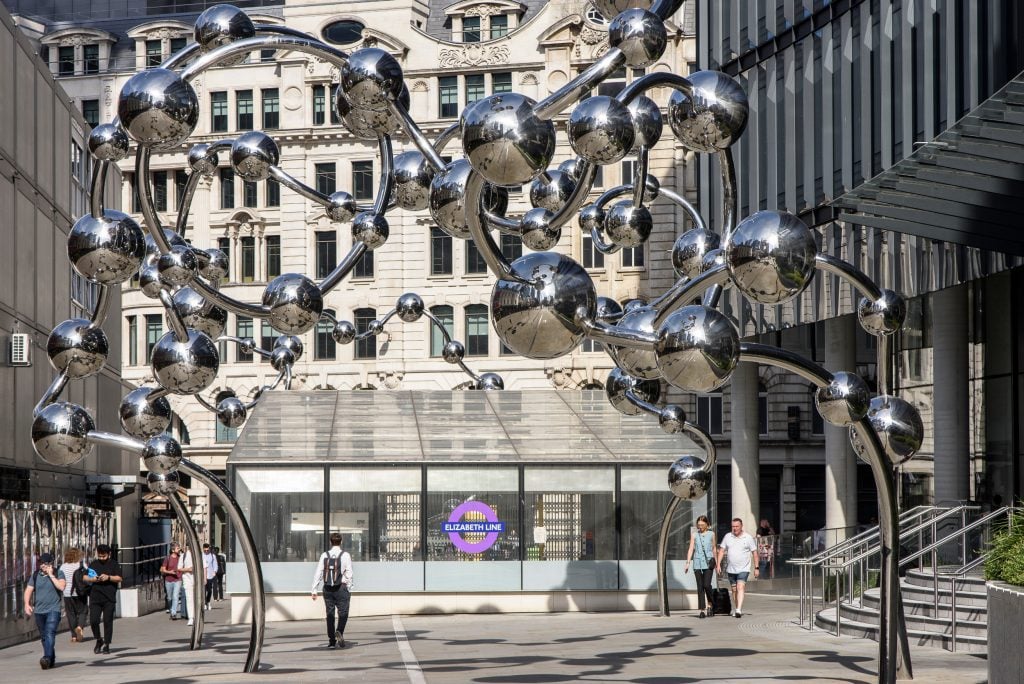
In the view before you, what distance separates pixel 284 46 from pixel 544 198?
326cm

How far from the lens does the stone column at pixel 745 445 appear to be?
45.4 m

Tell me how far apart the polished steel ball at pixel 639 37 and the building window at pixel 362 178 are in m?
58.0

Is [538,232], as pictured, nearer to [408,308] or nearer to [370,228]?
[370,228]

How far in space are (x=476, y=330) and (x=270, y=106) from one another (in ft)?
44.6


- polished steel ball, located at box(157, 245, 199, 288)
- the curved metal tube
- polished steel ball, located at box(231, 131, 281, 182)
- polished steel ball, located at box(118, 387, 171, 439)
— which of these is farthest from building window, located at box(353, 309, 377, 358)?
polished steel ball, located at box(157, 245, 199, 288)

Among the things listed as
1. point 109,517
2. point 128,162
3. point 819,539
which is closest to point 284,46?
point 819,539

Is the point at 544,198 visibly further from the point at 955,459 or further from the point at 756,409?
the point at 756,409

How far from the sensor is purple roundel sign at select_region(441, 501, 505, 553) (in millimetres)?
30516

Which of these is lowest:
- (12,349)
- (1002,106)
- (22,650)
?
(22,650)

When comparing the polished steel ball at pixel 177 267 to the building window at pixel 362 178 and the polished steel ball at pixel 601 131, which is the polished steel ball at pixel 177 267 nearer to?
the polished steel ball at pixel 601 131

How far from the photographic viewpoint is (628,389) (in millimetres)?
18938

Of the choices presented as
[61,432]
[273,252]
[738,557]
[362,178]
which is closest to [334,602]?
[61,432]

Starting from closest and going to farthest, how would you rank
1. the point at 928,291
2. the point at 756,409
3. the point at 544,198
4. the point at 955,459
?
the point at 544,198 → the point at 928,291 → the point at 955,459 → the point at 756,409

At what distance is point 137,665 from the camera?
2106 cm
